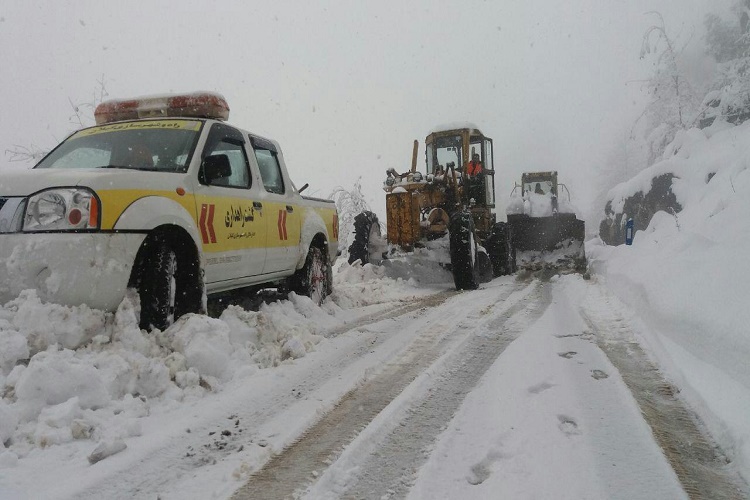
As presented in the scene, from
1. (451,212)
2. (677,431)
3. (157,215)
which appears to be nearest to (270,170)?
(157,215)

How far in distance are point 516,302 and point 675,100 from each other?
27.0 meters

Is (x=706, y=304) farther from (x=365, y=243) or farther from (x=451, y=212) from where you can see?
(x=451, y=212)

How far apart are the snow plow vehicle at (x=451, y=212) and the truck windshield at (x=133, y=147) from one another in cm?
587

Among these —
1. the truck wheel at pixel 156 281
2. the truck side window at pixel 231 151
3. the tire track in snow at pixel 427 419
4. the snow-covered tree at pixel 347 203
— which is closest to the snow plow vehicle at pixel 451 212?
the tire track in snow at pixel 427 419

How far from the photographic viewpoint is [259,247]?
5.06m

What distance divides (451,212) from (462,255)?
185 centimetres

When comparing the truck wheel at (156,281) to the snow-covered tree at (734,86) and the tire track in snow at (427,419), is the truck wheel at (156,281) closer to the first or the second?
the tire track in snow at (427,419)

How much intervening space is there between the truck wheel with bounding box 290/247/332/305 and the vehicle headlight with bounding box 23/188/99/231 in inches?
119

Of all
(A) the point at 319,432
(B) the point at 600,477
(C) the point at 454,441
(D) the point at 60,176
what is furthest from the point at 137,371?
(B) the point at 600,477

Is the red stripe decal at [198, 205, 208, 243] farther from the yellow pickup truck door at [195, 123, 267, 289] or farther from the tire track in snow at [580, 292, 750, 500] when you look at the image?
the tire track in snow at [580, 292, 750, 500]

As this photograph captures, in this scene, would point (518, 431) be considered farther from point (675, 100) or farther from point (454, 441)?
point (675, 100)

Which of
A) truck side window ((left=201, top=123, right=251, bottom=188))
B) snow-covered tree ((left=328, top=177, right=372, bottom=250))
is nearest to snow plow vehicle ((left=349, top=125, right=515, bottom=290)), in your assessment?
truck side window ((left=201, top=123, right=251, bottom=188))

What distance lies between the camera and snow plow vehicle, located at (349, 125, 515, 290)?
9602 mm

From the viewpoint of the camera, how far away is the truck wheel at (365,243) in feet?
33.8
